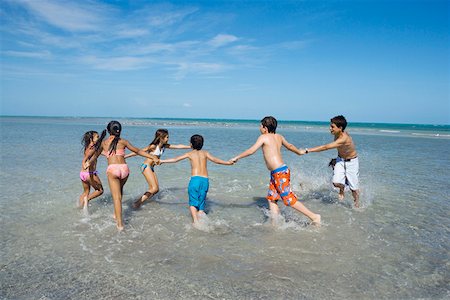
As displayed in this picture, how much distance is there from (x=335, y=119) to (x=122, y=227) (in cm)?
473

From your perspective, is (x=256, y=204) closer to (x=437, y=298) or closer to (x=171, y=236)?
(x=171, y=236)

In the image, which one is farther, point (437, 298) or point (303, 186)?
point (303, 186)

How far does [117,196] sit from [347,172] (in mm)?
4915

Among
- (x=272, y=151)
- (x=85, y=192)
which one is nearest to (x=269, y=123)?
(x=272, y=151)

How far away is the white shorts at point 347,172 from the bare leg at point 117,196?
186 inches

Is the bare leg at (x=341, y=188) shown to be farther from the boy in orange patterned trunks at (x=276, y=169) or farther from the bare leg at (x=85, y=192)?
the bare leg at (x=85, y=192)

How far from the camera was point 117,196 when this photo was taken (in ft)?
18.5

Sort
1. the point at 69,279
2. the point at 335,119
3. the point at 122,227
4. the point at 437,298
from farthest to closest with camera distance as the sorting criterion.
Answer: the point at 335,119 < the point at 122,227 < the point at 69,279 < the point at 437,298

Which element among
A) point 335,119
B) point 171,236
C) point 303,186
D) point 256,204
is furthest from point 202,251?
point 303,186

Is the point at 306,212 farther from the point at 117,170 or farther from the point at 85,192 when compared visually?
the point at 85,192

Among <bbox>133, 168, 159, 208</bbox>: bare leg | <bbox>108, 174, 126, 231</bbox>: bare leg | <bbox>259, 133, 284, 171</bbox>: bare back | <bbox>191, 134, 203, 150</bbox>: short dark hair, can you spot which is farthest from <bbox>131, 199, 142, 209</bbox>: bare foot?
<bbox>259, 133, 284, 171</bbox>: bare back

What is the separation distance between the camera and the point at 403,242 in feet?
16.8

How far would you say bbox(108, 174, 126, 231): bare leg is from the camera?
217 inches

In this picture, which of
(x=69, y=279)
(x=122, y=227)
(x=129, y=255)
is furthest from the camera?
(x=122, y=227)
